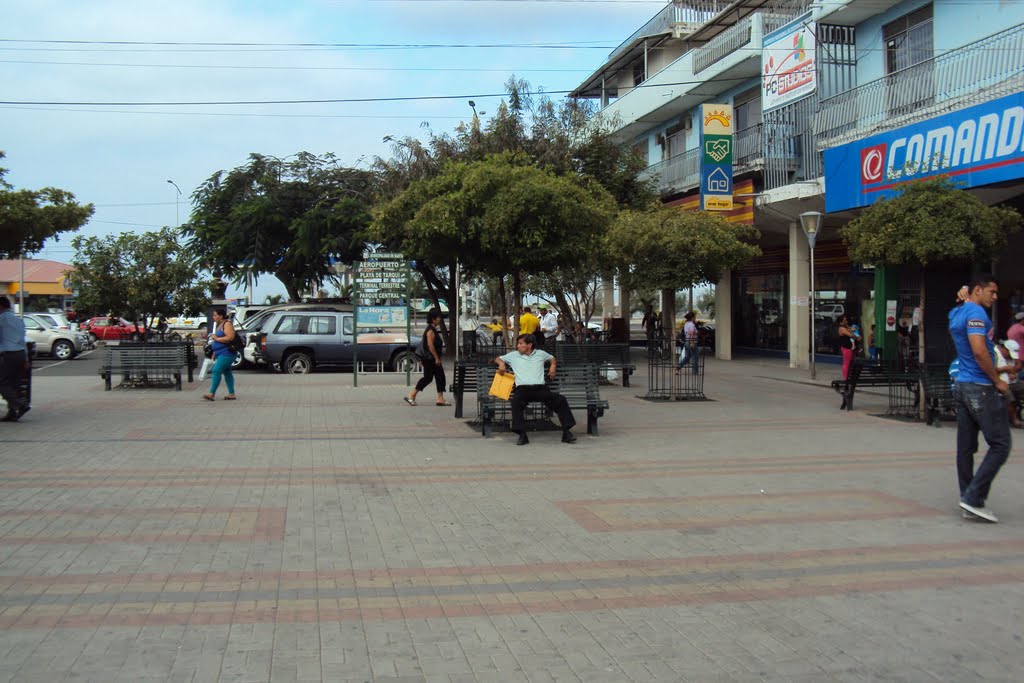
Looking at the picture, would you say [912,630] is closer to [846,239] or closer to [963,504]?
[963,504]

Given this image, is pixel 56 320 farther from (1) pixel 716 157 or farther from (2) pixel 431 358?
(1) pixel 716 157

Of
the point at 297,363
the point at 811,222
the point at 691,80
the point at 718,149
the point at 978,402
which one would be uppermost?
the point at 691,80

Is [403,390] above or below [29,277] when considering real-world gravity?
below

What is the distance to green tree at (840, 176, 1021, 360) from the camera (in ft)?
42.2

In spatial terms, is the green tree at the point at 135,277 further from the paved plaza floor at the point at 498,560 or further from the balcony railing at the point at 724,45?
the balcony railing at the point at 724,45

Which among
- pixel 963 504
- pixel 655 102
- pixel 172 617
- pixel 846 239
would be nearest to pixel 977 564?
pixel 963 504

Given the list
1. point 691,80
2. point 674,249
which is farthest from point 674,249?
point 691,80

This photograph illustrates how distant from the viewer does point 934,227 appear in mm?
12875

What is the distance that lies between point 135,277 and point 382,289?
510 cm

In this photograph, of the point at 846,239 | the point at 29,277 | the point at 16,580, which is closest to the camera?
the point at 16,580

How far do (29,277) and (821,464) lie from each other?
207 ft

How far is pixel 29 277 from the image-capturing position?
61750 millimetres

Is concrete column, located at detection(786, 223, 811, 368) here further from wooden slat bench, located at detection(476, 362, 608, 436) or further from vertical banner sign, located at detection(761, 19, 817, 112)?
wooden slat bench, located at detection(476, 362, 608, 436)

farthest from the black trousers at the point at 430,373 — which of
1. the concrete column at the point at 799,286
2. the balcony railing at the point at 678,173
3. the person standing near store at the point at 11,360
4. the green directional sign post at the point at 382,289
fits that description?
the balcony railing at the point at 678,173
